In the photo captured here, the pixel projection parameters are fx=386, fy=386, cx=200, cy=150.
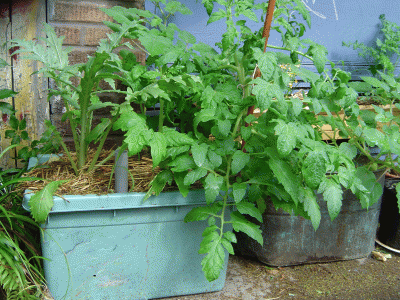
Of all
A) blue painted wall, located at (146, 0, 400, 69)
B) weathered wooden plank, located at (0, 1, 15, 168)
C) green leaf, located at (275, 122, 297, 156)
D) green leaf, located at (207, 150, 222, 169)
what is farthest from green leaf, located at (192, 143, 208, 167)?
blue painted wall, located at (146, 0, 400, 69)

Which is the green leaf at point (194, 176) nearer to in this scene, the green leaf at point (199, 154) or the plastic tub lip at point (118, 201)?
the green leaf at point (199, 154)

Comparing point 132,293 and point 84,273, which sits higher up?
point 84,273

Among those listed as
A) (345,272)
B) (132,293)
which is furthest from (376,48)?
(132,293)

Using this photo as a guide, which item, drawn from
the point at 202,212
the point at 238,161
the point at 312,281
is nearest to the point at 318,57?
the point at 238,161

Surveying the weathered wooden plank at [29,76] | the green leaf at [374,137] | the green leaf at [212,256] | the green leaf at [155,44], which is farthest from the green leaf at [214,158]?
the weathered wooden plank at [29,76]

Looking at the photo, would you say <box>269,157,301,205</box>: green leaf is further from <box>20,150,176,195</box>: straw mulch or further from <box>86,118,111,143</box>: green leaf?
<box>86,118,111,143</box>: green leaf

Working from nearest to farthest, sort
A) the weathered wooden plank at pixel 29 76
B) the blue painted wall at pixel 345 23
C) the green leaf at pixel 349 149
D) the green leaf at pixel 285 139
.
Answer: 1. the green leaf at pixel 285 139
2. the green leaf at pixel 349 149
3. the weathered wooden plank at pixel 29 76
4. the blue painted wall at pixel 345 23

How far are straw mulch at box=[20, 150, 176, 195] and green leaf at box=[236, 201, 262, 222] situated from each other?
28 centimetres

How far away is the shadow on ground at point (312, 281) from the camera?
164 cm

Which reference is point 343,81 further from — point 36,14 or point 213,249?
point 36,14

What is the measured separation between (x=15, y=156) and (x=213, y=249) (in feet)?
3.61

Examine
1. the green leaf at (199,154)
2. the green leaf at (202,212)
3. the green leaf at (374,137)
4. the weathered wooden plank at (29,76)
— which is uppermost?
the weathered wooden plank at (29,76)

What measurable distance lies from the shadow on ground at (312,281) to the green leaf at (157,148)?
689 millimetres

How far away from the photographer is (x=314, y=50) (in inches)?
49.1
